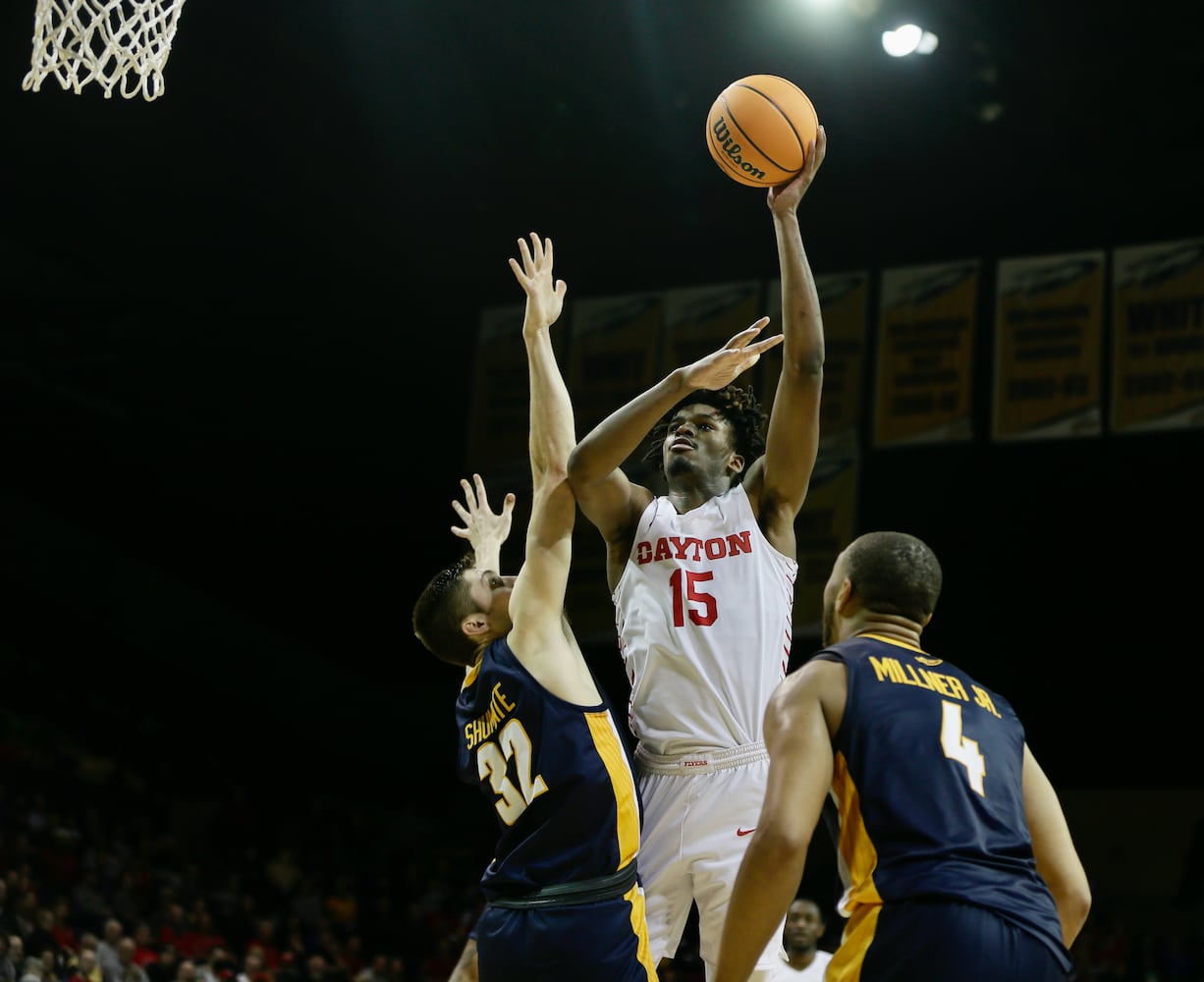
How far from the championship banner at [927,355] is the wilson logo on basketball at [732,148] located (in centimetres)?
780

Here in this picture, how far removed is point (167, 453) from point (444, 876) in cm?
624

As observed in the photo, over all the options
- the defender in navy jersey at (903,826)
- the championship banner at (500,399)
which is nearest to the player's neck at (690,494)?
the defender in navy jersey at (903,826)

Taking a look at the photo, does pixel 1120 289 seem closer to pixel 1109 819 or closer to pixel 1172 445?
pixel 1172 445

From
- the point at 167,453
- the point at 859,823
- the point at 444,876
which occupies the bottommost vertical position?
the point at 444,876

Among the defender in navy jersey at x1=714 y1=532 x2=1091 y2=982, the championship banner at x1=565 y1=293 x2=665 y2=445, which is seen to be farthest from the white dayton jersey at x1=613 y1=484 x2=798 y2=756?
the championship banner at x1=565 y1=293 x2=665 y2=445

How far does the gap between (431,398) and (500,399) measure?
3.22 metres

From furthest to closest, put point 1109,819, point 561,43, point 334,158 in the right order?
point 1109,819, point 334,158, point 561,43

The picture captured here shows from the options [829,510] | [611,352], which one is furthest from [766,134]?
[611,352]

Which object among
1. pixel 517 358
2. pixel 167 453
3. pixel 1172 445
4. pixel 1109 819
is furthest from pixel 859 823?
pixel 1109 819

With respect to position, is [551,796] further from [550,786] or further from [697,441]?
[697,441]

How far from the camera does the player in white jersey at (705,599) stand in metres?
4.22

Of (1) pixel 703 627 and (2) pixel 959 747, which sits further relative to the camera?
(1) pixel 703 627

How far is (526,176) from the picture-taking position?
13812mm

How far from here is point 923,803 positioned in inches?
118
